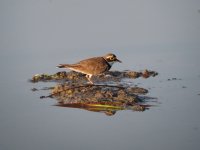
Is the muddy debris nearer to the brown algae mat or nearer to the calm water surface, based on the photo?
the brown algae mat

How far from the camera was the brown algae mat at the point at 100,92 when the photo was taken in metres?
11.5

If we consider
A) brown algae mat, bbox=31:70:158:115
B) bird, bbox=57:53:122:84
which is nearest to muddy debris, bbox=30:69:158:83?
brown algae mat, bbox=31:70:158:115

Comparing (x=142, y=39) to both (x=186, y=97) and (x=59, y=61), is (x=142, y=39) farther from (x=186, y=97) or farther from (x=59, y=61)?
(x=186, y=97)

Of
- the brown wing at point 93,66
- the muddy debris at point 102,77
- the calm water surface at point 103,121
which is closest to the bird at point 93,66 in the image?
the brown wing at point 93,66

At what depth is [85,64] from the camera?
1417 cm

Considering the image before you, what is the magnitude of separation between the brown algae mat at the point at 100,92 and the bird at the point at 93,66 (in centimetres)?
27

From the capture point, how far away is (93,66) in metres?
14.2

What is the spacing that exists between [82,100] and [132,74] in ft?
9.03

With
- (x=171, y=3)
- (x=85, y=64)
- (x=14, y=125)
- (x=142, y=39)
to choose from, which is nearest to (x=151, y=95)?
(x=85, y=64)

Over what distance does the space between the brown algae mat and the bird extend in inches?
10.5

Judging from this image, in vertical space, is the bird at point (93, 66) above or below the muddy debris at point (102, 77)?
above

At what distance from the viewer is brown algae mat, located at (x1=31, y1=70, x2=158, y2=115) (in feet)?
37.9

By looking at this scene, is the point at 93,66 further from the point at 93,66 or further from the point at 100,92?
the point at 100,92

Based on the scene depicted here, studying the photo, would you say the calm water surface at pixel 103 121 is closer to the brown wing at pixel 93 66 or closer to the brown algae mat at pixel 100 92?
the brown algae mat at pixel 100 92
